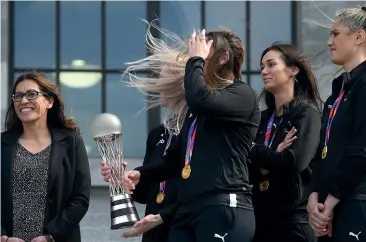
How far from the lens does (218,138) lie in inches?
174

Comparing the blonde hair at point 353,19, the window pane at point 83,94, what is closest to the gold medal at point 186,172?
the blonde hair at point 353,19

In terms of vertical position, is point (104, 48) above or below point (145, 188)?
above

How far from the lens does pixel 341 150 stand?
14.1 feet

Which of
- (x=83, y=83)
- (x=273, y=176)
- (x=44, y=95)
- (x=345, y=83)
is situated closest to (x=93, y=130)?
(x=44, y=95)

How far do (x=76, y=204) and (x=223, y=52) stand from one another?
133 centimetres

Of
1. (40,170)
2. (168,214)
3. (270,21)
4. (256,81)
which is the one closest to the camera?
(168,214)

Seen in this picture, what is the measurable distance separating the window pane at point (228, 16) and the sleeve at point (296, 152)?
6.25 m

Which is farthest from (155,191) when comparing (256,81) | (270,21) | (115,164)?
(270,21)

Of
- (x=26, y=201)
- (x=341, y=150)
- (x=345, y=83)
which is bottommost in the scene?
(x=26, y=201)

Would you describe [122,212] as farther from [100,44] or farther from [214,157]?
[100,44]

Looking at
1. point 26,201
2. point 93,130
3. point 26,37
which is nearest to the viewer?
point 93,130

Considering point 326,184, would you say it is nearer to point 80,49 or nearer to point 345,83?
point 345,83

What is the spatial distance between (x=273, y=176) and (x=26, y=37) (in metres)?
6.60

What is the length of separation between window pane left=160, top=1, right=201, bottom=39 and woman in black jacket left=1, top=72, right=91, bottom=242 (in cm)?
578
